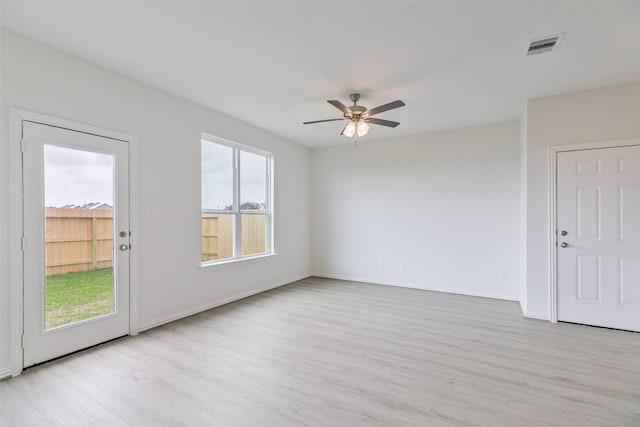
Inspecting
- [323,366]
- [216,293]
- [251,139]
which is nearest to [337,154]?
[251,139]

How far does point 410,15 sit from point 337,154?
13.3 ft

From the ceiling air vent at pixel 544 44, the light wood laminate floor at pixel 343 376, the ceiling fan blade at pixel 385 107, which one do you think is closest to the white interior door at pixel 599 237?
the light wood laminate floor at pixel 343 376

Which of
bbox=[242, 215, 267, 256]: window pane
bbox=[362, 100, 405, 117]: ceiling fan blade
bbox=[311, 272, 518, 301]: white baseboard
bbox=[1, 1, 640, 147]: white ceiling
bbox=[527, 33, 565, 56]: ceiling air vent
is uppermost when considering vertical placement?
bbox=[1, 1, 640, 147]: white ceiling

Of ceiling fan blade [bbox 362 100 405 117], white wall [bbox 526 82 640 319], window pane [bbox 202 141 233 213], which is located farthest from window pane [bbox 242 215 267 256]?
white wall [bbox 526 82 640 319]

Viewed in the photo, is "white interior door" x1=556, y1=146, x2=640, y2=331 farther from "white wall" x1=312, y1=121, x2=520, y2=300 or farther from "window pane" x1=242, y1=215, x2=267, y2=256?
"window pane" x1=242, y1=215, x2=267, y2=256

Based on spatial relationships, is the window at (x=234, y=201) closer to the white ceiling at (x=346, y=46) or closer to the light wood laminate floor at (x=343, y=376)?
the white ceiling at (x=346, y=46)

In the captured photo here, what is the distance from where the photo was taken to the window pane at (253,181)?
16.2ft

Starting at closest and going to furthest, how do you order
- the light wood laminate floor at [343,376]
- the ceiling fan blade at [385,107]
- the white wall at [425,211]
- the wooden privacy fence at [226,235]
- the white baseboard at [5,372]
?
the light wood laminate floor at [343,376] → the white baseboard at [5,372] → the ceiling fan blade at [385,107] → the wooden privacy fence at [226,235] → the white wall at [425,211]

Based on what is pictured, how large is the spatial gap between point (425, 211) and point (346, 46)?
354 centimetres

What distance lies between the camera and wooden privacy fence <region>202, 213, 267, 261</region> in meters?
4.31

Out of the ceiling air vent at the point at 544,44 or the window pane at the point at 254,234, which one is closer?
the ceiling air vent at the point at 544,44

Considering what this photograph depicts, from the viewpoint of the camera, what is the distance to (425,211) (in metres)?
5.39

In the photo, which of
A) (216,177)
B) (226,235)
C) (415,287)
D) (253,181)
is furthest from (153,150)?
(415,287)

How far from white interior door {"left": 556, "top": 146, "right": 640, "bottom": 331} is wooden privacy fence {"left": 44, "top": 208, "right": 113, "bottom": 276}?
17.1ft
